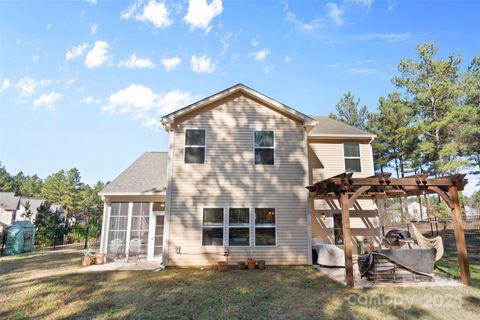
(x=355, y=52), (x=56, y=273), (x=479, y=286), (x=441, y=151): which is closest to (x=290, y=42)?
(x=355, y=52)

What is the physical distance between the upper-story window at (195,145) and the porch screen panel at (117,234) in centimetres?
390

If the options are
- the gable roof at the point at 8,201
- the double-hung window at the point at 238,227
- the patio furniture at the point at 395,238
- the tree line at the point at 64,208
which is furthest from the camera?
the gable roof at the point at 8,201

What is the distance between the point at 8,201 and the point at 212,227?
46.8 metres

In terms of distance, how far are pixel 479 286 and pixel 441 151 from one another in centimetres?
2147

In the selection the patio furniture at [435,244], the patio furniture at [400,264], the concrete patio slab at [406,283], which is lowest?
the concrete patio slab at [406,283]

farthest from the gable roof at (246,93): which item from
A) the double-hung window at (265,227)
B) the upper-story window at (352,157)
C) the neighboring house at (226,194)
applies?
the double-hung window at (265,227)

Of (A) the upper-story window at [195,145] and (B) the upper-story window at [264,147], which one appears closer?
(A) the upper-story window at [195,145]

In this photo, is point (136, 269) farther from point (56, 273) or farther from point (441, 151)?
point (441, 151)

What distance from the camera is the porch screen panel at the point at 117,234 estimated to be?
10.9 meters

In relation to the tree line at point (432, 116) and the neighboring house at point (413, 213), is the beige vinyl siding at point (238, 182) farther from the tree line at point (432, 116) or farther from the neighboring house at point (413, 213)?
the tree line at point (432, 116)

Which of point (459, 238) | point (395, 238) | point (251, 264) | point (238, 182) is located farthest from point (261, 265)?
point (395, 238)

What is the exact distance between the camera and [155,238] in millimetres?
10984

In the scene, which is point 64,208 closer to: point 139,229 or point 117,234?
point 117,234

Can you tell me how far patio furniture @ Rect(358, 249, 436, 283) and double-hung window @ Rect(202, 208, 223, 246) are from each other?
5.28 metres
